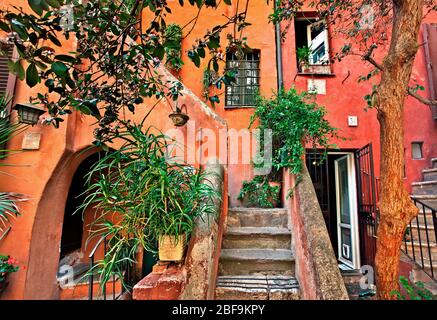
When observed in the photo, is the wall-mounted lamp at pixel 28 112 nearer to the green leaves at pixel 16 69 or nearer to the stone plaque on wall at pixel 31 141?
the stone plaque on wall at pixel 31 141

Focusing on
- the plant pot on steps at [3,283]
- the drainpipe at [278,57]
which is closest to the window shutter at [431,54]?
the drainpipe at [278,57]

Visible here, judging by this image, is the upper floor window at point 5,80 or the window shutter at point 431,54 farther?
the window shutter at point 431,54

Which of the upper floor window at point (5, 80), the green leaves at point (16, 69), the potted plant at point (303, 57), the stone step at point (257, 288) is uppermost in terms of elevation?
the potted plant at point (303, 57)

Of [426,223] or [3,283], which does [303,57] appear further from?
[3,283]

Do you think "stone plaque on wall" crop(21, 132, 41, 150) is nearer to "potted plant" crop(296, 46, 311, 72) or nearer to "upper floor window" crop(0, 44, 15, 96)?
"upper floor window" crop(0, 44, 15, 96)

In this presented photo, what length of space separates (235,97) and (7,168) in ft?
14.4

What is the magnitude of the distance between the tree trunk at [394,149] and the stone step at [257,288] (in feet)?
2.56

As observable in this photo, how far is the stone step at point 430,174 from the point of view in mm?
4211

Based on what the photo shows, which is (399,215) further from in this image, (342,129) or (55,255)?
(55,255)

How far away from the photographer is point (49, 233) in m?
3.60

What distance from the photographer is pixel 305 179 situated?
288 centimetres

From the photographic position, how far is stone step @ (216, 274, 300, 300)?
2230 millimetres

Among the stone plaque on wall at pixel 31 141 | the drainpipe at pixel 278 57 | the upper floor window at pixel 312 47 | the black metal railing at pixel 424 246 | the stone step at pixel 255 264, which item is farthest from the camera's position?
the drainpipe at pixel 278 57
